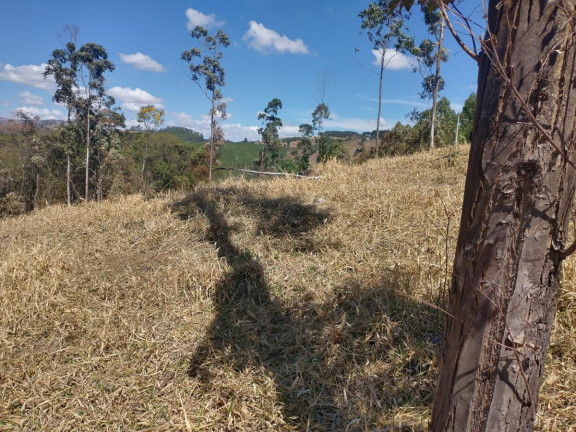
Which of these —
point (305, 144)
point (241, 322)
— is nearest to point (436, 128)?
point (305, 144)

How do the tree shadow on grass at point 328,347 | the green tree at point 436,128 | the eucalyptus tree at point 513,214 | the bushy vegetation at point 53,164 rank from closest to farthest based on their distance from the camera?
1. the eucalyptus tree at point 513,214
2. the tree shadow on grass at point 328,347
3. the green tree at point 436,128
4. the bushy vegetation at point 53,164

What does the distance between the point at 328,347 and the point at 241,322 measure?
0.80 m

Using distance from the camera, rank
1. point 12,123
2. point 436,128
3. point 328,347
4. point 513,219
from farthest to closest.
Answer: point 12,123
point 436,128
point 328,347
point 513,219

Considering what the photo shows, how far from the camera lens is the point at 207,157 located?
111 ft

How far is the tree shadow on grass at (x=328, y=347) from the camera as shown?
206 centimetres

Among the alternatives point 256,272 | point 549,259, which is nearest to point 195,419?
point 256,272

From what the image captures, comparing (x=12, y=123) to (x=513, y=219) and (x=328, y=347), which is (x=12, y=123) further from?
(x=513, y=219)

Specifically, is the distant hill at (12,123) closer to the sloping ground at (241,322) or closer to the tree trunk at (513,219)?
the sloping ground at (241,322)

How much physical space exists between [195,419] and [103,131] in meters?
26.3

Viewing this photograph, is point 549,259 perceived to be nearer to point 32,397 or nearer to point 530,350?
point 530,350

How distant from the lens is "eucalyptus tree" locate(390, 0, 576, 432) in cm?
87

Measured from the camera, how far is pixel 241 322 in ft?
9.65

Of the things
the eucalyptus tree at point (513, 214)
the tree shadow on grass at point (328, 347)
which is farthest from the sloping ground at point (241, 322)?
the eucalyptus tree at point (513, 214)

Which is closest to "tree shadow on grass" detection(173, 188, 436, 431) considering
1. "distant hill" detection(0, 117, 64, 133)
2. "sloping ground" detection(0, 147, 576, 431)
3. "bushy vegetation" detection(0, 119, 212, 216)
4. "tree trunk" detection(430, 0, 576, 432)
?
"sloping ground" detection(0, 147, 576, 431)
